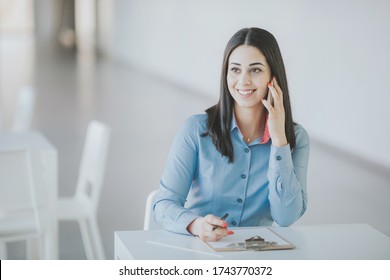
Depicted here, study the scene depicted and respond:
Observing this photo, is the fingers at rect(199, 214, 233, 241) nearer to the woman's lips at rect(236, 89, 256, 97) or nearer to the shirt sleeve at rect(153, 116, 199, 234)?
the shirt sleeve at rect(153, 116, 199, 234)

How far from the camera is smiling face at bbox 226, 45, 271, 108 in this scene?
206 cm

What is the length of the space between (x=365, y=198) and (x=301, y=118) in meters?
2.16

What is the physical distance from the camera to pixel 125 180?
5523 millimetres

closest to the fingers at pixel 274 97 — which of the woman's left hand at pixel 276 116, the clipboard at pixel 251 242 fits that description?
the woman's left hand at pixel 276 116

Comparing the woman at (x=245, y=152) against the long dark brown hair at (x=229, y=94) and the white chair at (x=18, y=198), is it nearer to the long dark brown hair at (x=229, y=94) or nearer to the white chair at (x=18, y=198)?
the long dark brown hair at (x=229, y=94)

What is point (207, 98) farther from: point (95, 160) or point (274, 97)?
point (274, 97)

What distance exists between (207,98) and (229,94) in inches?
296

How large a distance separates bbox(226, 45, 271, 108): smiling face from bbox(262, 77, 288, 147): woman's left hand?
3 centimetres

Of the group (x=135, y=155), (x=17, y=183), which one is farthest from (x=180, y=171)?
(x=135, y=155)

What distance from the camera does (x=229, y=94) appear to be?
2.16 m

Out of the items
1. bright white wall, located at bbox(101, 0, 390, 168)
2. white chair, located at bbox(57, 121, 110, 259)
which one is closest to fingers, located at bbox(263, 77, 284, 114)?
white chair, located at bbox(57, 121, 110, 259)

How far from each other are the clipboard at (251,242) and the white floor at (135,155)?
1993mm
